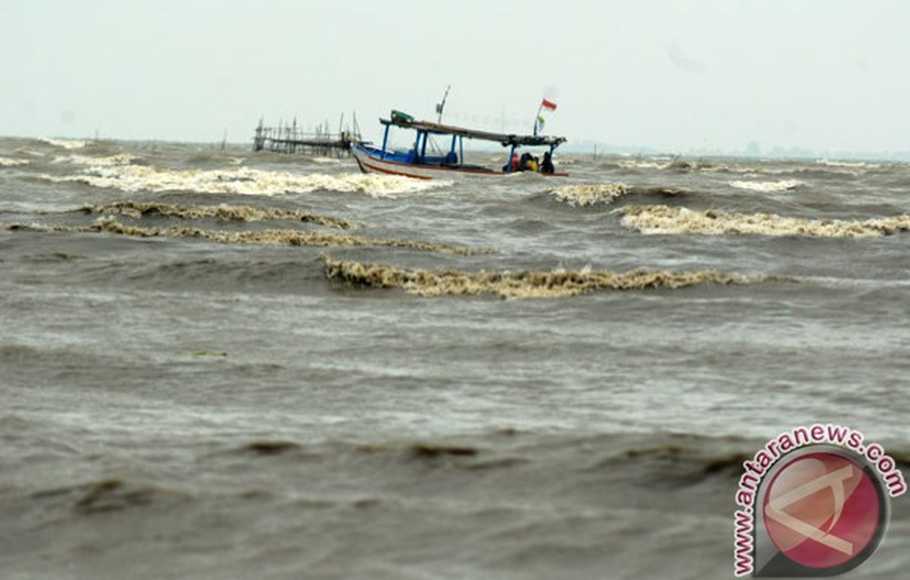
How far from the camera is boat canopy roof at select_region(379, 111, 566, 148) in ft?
148

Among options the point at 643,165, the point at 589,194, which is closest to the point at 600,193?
A: the point at 589,194

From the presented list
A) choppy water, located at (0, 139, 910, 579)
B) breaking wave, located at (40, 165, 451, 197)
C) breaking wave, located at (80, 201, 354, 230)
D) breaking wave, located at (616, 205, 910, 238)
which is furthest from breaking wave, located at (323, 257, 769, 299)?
breaking wave, located at (40, 165, 451, 197)

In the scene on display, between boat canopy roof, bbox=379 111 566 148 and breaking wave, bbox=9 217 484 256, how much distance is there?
2287 cm

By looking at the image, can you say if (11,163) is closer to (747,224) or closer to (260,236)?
(260,236)

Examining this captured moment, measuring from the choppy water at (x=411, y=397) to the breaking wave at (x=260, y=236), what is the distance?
23 cm

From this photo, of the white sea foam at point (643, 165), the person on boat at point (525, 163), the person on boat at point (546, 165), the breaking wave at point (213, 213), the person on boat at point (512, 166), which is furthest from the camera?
the white sea foam at point (643, 165)

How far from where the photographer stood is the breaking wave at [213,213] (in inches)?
979

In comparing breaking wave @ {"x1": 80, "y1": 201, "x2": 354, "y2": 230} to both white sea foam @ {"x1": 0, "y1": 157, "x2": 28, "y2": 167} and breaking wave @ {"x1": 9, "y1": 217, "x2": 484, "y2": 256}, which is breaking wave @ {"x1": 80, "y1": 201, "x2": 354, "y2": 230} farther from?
white sea foam @ {"x1": 0, "y1": 157, "x2": 28, "y2": 167}

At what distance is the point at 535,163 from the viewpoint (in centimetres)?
5131

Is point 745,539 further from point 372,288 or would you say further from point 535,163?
point 535,163

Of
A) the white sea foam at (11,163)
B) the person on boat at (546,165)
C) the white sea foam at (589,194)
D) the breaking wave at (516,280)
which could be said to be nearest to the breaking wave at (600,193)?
the white sea foam at (589,194)

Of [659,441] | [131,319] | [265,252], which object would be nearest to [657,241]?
[265,252]

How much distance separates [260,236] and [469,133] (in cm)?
2559

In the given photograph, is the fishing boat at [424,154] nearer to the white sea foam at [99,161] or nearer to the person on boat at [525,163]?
the person on boat at [525,163]
